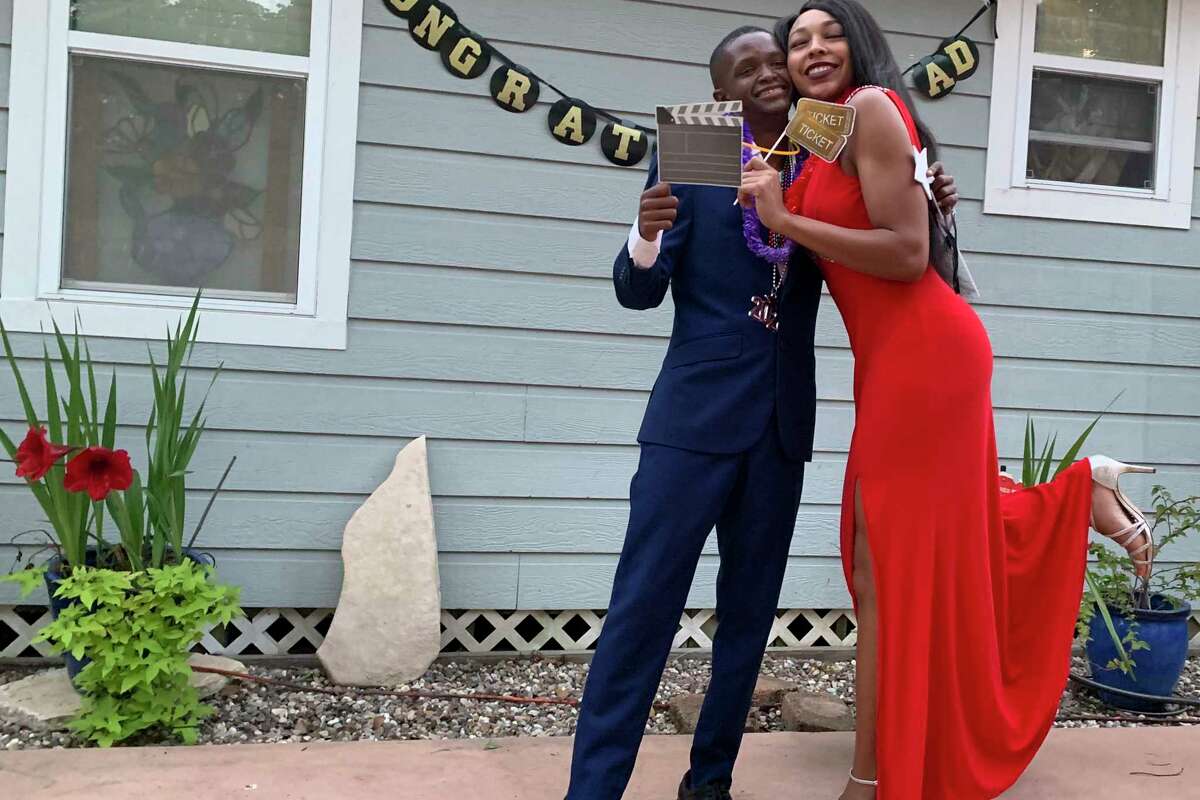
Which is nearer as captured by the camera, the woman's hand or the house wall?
the woman's hand

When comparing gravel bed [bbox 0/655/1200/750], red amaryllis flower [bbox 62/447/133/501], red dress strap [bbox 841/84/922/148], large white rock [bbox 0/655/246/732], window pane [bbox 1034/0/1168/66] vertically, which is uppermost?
window pane [bbox 1034/0/1168/66]

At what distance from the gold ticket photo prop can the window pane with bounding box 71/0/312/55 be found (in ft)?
6.64

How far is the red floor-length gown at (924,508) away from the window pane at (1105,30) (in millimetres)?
2321

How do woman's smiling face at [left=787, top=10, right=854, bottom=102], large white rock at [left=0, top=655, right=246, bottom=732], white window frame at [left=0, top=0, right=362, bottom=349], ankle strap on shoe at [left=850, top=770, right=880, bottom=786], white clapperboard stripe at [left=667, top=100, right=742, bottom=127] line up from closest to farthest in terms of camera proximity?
white clapperboard stripe at [left=667, top=100, right=742, bottom=127], woman's smiling face at [left=787, top=10, right=854, bottom=102], ankle strap on shoe at [left=850, top=770, right=880, bottom=786], large white rock at [left=0, top=655, right=246, bottom=732], white window frame at [left=0, top=0, right=362, bottom=349]

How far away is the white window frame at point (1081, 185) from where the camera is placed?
12.4 feet

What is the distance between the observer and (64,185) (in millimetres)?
3211

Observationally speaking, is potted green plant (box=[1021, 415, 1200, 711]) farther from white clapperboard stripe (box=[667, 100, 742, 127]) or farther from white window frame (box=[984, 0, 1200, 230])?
white clapperboard stripe (box=[667, 100, 742, 127])

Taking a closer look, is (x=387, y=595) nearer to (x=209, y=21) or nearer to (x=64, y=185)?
(x=64, y=185)

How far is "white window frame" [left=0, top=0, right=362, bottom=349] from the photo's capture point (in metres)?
3.15

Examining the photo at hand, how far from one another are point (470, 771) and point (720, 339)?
1.18 metres

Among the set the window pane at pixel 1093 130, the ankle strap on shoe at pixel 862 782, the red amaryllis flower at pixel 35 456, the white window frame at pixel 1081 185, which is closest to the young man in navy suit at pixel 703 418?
the ankle strap on shoe at pixel 862 782

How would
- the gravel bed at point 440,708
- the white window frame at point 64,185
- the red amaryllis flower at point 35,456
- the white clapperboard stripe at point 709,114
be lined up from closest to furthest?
the white clapperboard stripe at point 709,114
the red amaryllis flower at point 35,456
the gravel bed at point 440,708
the white window frame at point 64,185

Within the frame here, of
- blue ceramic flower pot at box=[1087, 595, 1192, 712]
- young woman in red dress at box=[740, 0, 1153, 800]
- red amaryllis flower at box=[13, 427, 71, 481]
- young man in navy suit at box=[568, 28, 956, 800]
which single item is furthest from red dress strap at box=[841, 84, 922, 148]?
blue ceramic flower pot at box=[1087, 595, 1192, 712]

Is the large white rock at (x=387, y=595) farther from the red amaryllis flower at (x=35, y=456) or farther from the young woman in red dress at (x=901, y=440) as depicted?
the young woman in red dress at (x=901, y=440)
